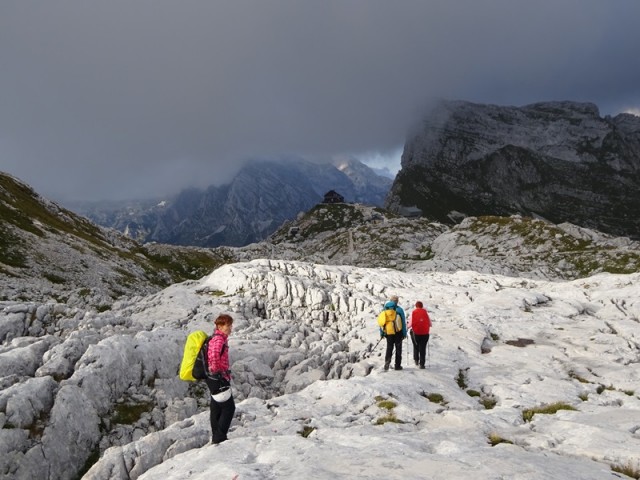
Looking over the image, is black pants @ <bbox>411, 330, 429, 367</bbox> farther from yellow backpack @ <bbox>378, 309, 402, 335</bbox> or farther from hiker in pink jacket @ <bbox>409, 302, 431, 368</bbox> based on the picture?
yellow backpack @ <bbox>378, 309, 402, 335</bbox>

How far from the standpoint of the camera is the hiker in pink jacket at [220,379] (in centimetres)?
1335

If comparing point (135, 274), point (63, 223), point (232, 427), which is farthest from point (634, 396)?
point (63, 223)

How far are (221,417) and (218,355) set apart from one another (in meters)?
2.50

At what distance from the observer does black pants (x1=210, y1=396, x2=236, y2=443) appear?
14086 mm

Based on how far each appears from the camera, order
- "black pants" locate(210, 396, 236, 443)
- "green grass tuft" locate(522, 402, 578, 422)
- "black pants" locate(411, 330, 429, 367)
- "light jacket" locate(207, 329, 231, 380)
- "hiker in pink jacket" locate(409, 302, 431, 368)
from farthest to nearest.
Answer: "black pants" locate(411, 330, 429, 367) < "hiker in pink jacket" locate(409, 302, 431, 368) < "green grass tuft" locate(522, 402, 578, 422) < "black pants" locate(210, 396, 236, 443) < "light jacket" locate(207, 329, 231, 380)

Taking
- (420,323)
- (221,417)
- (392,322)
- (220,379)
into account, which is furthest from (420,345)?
(220,379)

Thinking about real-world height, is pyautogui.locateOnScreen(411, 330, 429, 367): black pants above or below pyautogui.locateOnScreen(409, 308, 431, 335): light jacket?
below

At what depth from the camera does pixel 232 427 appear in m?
16.5

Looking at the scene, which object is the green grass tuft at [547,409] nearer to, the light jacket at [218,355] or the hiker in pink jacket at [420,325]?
the hiker in pink jacket at [420,325]

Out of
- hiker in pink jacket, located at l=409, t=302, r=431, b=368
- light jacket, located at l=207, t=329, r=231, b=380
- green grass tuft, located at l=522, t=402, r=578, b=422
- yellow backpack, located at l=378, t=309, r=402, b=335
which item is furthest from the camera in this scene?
hiker in pink jacket, located at l=409, t=302, r=431, b=368

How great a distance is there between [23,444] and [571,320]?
1780 inches

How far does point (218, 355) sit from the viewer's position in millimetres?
13414

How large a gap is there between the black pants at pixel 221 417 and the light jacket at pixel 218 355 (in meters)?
1.22

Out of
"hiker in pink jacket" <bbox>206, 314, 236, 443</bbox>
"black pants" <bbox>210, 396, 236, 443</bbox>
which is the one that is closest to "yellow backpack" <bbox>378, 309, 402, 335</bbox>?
"black pants" <bbox>210, 396, 236, 443</bbox>
